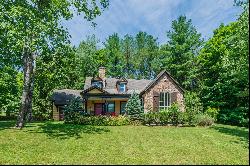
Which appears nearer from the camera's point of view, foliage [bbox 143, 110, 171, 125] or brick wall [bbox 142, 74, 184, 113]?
foliage [bbox 143, 110, 171, 125]

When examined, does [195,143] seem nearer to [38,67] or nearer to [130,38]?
[38,67]

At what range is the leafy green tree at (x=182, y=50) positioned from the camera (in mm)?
56947

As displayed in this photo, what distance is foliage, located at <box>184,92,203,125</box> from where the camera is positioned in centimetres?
3133

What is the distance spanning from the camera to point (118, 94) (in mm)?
42906

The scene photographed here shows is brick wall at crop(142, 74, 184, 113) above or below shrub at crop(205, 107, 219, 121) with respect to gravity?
above

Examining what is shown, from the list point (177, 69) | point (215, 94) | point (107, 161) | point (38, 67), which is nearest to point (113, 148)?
point (107, 161)

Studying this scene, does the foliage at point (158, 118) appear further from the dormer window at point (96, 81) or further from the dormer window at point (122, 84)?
the dormer window at point (96, 81)

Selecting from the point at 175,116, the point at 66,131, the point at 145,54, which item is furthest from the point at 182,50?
the point at 66,131

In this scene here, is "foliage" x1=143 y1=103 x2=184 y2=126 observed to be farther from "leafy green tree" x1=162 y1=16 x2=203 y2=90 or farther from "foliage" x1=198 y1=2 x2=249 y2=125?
"leafy green tree" x1=162 y1=16 x2=203 y2=90

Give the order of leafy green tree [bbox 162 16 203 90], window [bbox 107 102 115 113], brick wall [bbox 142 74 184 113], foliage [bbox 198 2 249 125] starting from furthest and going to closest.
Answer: leafy green tree [bbox 162 16 203 90] → window [bbox 107 102 115 113] → brick wall [bbox 142 74 184 113] → foliage [bbox 198 2 249 125]

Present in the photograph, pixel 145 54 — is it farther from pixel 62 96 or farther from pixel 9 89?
pixel 9 89

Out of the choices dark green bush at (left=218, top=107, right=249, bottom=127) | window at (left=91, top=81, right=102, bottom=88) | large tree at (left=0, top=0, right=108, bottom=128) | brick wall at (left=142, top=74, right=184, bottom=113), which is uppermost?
large tree at (left=0, top=0, right=108, bottom=128)

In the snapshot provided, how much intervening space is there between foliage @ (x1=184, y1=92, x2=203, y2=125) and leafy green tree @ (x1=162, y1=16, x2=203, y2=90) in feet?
52.9

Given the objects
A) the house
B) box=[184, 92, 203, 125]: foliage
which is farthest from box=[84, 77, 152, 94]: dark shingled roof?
box=[184, 92, 203, 125]: foliage
